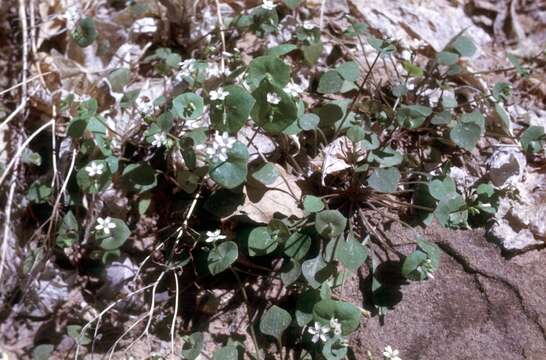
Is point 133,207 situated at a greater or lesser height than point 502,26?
lesser

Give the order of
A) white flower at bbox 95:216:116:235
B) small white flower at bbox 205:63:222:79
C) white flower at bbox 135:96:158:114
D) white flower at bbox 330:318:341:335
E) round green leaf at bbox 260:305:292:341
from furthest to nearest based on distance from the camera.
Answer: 1. small white flower at bbox 205:63:222:79
2. white flower at bbox 135:96:158:114
3. white flower at bbox 95:216:116:235
4. round green leaf at bbox 260:305:292:341
5. white flower at bbox 330:318:341:335

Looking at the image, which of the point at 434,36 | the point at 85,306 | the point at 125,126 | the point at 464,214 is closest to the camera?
the point at 464,214

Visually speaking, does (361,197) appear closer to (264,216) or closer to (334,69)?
(264,216)

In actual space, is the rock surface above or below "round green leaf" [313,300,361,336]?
below

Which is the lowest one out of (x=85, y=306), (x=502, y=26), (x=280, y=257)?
(x=85, y=306)

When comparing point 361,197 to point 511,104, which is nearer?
point 361,197

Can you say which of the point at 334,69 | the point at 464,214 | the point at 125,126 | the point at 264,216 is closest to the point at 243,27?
the point at 334,69

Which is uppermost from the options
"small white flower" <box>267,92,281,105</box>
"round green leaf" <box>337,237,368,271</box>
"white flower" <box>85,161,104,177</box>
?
"small white flower" <box>267,92,281,105</box>

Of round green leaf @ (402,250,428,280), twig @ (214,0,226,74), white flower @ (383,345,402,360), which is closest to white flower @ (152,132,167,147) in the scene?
twig @ (214,0,226,74)

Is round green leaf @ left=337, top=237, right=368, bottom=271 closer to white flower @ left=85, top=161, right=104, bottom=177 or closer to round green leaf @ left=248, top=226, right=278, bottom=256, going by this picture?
round green leaf @ left=248, top=226, right=278, bottom=256
